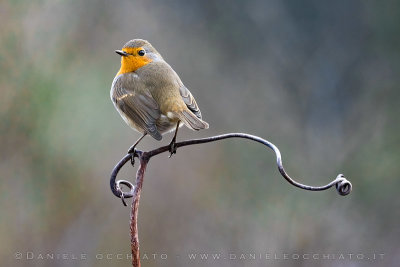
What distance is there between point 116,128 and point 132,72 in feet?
4.07

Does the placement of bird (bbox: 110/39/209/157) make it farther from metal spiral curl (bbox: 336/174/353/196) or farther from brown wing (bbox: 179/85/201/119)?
metal spiral curl (bbox: 336/174/353/196)

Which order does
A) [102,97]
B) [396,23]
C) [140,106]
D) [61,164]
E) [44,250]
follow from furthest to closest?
[396,23], [102,97], [61,164], [44,250], [140,106]

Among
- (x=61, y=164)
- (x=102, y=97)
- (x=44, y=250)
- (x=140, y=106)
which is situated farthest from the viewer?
(x=102, y=97)

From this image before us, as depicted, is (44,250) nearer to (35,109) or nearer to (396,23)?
(35,109)

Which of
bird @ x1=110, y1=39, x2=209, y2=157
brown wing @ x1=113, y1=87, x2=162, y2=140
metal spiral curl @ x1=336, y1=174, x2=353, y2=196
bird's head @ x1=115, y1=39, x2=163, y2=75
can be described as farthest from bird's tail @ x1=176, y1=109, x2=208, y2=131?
metal spiral curl @ x1=336, y1=174, x2=353, y2=196

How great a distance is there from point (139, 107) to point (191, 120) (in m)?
0.25

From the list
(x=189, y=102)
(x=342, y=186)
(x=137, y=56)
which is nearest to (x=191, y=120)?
(x=189, y=102)

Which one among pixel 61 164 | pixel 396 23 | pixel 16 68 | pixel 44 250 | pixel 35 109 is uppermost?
pixel 396 23

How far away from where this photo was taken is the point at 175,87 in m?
2.55

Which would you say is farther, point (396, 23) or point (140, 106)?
point (396, 23)

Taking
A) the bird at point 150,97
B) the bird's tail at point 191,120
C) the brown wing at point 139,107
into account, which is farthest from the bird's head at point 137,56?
the bird's tail at point 191,120

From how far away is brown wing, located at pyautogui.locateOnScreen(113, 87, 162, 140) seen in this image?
7.89ft

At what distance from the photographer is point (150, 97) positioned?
8.32 feet

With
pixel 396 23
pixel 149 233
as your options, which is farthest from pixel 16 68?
pixel 396 23
